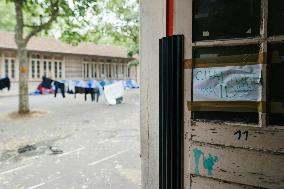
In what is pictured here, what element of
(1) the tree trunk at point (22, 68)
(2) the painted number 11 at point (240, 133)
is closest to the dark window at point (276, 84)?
(2) the painted number 11 at point (240, 133)

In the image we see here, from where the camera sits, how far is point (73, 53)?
26891 mm

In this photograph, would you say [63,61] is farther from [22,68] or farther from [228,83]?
[228,83]

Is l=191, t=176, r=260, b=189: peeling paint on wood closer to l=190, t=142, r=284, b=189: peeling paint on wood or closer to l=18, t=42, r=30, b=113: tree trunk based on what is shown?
l=190, t=142, r=284, b=189: peeling paint on wood

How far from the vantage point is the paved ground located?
523 centimetres

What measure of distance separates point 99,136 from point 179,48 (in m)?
6.60

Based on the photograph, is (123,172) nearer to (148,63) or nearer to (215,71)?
(148,63)

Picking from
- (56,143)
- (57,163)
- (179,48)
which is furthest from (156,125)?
(56,143)

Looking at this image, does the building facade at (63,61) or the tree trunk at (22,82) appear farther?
the building facade at (63,61)

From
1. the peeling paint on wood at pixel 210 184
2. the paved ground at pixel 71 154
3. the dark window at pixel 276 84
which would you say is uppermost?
the dark window at pixel 276 84

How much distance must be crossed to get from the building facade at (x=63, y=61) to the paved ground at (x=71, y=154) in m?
12.6

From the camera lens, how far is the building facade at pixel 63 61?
23.3 metres

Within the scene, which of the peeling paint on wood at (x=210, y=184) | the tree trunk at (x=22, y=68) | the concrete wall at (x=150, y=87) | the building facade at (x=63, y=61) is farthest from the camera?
the building facade at (x=63, y=61)

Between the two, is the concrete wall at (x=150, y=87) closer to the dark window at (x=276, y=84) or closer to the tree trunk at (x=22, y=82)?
the dark window at (x=276, y=84)

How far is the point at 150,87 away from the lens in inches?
117
